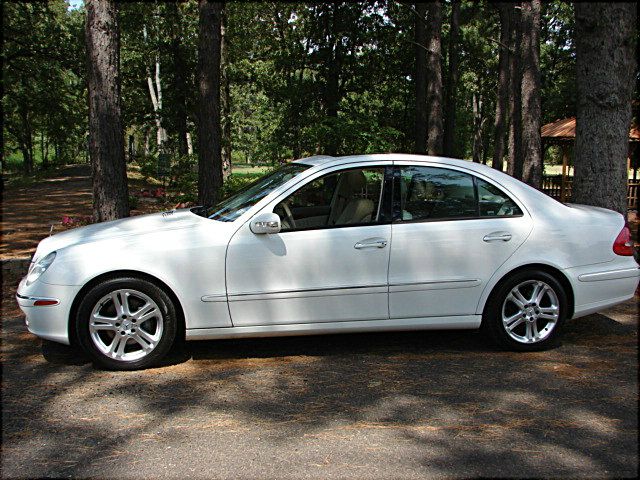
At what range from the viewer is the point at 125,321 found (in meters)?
4.75

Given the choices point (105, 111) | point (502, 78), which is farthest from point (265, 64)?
point (105, 111)

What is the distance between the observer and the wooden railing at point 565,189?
2288 cm

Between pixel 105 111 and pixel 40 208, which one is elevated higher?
pixel 105 111

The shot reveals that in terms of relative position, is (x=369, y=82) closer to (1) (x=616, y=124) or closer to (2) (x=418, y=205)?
(1) (x=616, y=124)

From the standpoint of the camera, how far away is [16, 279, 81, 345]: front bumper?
4672 mm

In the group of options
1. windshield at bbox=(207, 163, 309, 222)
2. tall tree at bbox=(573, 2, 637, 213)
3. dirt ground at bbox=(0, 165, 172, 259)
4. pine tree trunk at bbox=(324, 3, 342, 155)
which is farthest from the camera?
pine tree trunk at bbox=(324, 3, 342, 155)

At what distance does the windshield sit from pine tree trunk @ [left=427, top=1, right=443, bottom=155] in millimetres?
12228

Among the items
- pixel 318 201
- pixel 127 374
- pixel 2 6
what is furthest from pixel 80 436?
pixel 2 6

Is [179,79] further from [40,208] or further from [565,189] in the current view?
[565,189]

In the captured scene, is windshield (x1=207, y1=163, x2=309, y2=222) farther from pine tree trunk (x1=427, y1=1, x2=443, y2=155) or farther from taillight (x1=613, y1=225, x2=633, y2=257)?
pine tree trunk (x1=427, y1=1, x2=443, y2=155)

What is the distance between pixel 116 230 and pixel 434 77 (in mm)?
14176

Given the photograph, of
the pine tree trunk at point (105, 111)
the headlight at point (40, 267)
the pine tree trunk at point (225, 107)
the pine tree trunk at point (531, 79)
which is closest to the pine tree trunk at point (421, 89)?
the pine tree trunk at point (531, 79)

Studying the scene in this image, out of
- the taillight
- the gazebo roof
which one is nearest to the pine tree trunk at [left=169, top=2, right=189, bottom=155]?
the gazebo roof

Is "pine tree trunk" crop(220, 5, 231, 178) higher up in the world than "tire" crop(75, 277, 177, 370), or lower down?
higher up
